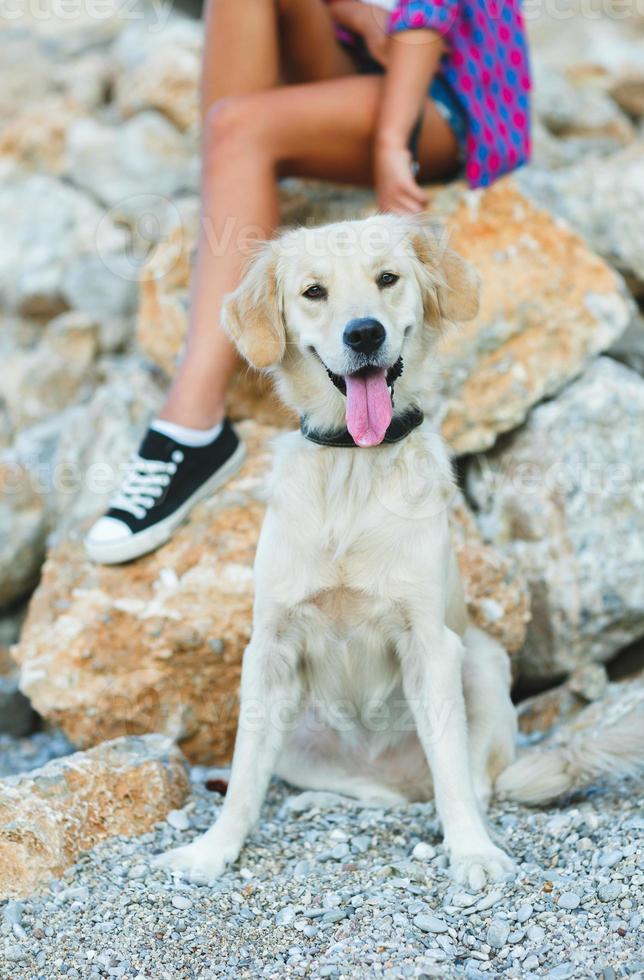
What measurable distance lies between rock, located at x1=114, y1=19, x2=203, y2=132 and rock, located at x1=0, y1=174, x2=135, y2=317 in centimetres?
73

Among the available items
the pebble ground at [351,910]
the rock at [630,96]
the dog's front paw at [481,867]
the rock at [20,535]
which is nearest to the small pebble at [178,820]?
the pebble ground at [351,910]

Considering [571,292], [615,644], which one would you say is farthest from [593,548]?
[571,292]

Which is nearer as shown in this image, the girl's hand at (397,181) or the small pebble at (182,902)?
the small pebble at (182,902)

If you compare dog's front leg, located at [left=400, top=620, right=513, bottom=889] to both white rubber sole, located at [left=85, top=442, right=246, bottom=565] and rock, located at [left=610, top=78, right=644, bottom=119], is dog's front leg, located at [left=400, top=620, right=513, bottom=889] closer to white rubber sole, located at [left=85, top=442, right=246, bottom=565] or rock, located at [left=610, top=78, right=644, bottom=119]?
white rubber sole, located at [left=85, top=442, right=246, bottom=565]

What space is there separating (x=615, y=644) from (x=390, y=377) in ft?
5.55

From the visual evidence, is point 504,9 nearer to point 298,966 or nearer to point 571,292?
point 571,292

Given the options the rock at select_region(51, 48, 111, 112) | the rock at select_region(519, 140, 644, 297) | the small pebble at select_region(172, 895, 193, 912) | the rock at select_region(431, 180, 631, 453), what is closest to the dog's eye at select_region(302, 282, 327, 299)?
the rock at select_region(431, 180, 631, 453)

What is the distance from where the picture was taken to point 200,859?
2369mm

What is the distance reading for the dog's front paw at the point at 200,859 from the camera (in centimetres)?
234

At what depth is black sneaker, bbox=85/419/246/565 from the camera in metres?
3.20

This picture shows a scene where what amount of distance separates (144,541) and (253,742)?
922 mm

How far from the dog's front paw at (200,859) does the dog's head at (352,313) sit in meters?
1.00

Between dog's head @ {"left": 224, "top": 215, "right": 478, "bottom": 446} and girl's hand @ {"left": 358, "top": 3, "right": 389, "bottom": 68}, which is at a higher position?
girl's hand @ {"left": 358, "top": 3, "right": 389, "bottom": 68}

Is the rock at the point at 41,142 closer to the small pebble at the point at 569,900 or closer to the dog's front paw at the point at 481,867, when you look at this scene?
the dog's front paw at the point at 481,867
